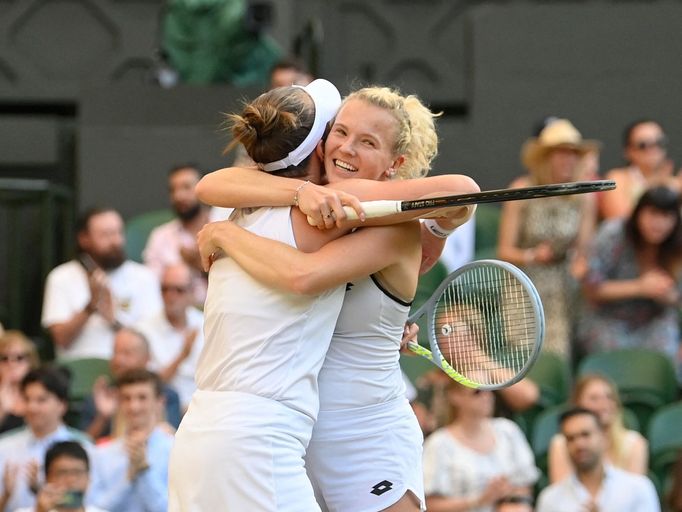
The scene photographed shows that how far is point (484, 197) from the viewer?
129 inches

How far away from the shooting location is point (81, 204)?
8.48 metres

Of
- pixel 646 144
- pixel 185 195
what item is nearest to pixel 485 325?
pixel 185 195

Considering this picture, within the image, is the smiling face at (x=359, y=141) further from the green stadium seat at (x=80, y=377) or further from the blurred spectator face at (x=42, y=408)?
the green stadium seat at (x=80, y=377)

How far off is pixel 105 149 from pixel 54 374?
253 cm

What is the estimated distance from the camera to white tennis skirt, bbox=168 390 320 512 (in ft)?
11.0

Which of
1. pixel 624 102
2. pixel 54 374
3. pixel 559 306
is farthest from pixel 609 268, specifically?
pixel 54 374

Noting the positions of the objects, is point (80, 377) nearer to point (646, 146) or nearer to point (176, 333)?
point (176, 333)

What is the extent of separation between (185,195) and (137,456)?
2077 millimetres

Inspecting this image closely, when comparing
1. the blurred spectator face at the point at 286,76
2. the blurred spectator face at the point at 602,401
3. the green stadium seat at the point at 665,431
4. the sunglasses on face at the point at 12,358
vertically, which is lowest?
the green stadium seat at the point at 665,431

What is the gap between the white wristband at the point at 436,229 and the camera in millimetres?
3699

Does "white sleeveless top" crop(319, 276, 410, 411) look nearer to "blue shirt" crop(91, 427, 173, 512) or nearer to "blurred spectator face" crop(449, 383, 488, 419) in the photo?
"blue shirt" crop(91, 427, 173, 512)

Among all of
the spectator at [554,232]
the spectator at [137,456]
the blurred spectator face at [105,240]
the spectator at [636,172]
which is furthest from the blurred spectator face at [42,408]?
the spectator at [636,172]

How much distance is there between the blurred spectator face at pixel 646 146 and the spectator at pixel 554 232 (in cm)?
36

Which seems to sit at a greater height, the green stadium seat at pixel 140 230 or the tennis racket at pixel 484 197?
the green stadium seat at pixel 140 230
